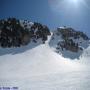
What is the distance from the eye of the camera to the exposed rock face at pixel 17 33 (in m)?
60.5

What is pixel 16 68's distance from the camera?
126 ft

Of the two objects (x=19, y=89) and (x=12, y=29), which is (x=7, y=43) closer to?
(x=12, y=29)

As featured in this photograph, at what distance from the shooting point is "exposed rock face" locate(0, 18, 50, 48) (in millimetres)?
60494

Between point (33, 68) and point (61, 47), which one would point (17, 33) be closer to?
point (61, 47)

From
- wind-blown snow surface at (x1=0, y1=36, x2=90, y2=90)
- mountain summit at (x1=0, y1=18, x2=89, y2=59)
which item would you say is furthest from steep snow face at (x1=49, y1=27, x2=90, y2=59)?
wind-blown snow surface at (x1=0, y1=36, x2=90, y2=90)

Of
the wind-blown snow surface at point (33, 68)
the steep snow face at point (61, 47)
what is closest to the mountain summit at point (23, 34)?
the steep snow face at point (61, 47)

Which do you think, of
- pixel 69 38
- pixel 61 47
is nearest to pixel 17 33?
pixel 61 47

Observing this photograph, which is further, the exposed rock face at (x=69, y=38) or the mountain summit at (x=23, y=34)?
the exposed rock face at (x=69, y=38)

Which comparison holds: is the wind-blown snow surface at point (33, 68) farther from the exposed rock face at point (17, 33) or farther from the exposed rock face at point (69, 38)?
the exposed rock face at point (69, 38)

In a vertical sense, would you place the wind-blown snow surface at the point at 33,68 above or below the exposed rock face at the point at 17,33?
below

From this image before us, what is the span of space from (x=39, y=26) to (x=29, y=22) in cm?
444

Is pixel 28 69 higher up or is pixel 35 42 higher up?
pixel 35 42

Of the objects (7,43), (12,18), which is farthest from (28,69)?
(12,18)

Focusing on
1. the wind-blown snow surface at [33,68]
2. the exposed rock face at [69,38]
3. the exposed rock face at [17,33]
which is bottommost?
the wind-blown snow surface at [33,68]
